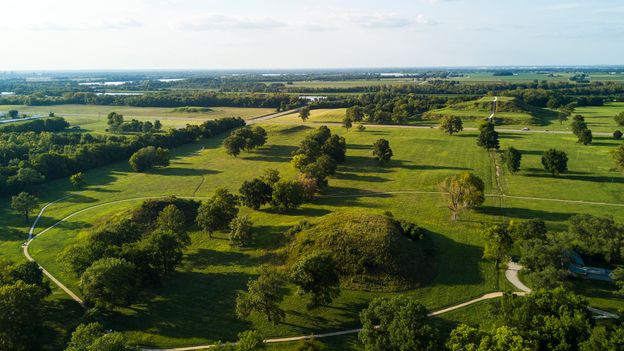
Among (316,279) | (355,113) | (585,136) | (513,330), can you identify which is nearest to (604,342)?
(513,330)

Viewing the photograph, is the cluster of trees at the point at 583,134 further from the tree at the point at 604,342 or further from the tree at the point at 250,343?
the tree at the point at 250,343

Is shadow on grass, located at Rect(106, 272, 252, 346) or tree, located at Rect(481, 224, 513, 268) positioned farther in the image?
tree, located at Rect(481, 224, 513, 268)

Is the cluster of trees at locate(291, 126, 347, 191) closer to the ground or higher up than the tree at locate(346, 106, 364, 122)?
closer to the ground

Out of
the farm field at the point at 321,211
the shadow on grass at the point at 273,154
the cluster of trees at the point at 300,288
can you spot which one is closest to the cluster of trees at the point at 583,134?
the farm field at the point at 321,211

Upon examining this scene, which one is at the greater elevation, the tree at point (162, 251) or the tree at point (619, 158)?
the tree at point (619, 158)

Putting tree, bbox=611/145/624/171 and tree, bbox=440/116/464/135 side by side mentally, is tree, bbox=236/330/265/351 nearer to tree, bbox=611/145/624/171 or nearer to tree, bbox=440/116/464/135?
tree, bbox=611/145/624/171

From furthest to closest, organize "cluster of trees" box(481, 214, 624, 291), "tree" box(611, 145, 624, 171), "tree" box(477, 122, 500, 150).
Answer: "tree" box(477, 122, 500, 150) → "tree" box(611, 145, 624, 171) → "cluster of trees" box(481, 214, 624, 291)

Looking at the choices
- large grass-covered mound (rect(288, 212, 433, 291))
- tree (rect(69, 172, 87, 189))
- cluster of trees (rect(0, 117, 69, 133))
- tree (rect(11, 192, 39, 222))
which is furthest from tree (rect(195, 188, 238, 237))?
cluster of trees (rect(0, 117, 69, 133))
